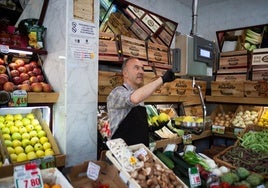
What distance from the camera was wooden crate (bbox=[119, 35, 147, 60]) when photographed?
11.8 feet

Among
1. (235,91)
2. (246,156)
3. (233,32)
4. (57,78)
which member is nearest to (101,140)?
(57,78)

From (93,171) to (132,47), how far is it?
2245 millimetres

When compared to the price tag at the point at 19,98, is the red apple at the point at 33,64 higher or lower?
higher

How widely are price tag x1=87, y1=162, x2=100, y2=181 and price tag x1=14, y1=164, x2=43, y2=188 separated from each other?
449mm

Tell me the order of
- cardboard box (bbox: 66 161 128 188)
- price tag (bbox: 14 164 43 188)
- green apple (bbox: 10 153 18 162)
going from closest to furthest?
price tag (bbox: 14 164 43 188) < cardboard box (bbox: 66 161 128 188) < green apple (bbox: 10 153 18 162)

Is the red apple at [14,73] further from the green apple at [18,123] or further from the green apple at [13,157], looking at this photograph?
the green apple at [13,157]

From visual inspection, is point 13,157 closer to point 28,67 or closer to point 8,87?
point 8,87

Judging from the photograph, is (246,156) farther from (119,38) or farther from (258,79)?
(258,79)

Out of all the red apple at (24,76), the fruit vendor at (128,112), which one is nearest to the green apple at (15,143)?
the red apple at (24,76)

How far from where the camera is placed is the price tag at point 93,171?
1957mm

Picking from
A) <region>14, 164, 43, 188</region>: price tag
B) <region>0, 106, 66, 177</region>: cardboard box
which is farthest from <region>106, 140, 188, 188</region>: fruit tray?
<region>0, 106, 66, 177</region>: cardboard box

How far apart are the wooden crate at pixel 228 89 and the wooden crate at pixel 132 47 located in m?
1.98

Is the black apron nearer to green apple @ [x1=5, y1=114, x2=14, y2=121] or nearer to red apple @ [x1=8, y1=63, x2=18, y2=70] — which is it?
green apple @ [x1=5, y1=114, x2=14, y2=121]

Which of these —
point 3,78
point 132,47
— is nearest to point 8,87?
point 3,78
